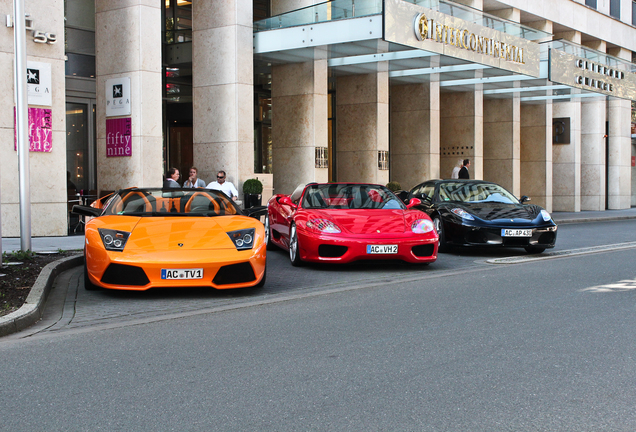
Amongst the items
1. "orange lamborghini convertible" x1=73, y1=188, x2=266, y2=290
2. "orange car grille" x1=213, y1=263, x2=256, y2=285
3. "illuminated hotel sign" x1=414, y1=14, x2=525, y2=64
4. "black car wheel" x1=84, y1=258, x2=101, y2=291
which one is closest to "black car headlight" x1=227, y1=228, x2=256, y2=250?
"orange lamborghini convertible" x1=73, y1=188, x2=266, y2=290

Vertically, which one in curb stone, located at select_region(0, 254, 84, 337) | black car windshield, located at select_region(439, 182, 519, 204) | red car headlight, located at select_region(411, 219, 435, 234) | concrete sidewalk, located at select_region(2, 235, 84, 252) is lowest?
curb stone, located at select_region(0, 254, 84, 337)

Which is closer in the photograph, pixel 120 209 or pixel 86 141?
pixel 120 209

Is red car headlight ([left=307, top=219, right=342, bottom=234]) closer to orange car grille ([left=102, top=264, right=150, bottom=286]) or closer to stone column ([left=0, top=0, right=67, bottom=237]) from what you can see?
orange car grille ([left=102, top=264, right=150, bottom=286])

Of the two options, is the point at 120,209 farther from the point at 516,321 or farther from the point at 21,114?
the point at 516,321

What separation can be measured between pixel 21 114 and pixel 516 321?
295 inches

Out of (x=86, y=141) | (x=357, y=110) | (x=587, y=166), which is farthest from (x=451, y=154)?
(x=86, y=141)

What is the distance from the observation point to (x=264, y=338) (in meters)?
5.36

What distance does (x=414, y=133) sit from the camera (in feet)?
83.0

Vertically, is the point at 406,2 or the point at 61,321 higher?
the point at 406,2

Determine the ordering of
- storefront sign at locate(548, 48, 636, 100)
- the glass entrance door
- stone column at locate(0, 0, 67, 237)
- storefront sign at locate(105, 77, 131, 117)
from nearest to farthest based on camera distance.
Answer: stone column at locate(0, 0, 67, 237) → storefront sign at locate(105, 77, 131, 117) → the glass entrance door → storefront sign at locate(548, 48, 636, 100)

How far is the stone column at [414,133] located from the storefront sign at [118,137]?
12110 mm

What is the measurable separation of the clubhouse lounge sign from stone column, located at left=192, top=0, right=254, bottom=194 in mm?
4497

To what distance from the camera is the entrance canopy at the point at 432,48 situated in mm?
16531

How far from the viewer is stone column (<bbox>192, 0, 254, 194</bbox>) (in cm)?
1842
